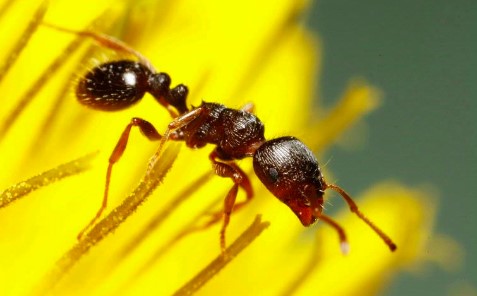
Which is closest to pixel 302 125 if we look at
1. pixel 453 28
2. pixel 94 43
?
pixel 453 28

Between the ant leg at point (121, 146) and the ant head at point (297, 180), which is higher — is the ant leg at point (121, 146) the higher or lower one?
the lower one

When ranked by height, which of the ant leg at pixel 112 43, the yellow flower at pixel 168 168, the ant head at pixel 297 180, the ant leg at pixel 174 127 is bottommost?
the yellow flower at pixel 168 168

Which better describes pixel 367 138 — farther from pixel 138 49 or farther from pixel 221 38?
pixel 138 49

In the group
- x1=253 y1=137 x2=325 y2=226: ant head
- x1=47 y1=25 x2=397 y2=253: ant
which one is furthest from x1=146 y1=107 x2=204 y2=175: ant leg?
x1=253 y1=137 x2=325 y2=226: ant head

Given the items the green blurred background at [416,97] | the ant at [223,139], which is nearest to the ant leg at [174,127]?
the ant at [223,139]

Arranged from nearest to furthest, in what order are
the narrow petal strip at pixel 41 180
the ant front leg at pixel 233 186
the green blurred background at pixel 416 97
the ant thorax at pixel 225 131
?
the narrow petal strip at pixel 41 180 → the ant front leg at pixel 233 186 → the ant thorax at pixel 225 131 → the green blurred background at pixel 416 97

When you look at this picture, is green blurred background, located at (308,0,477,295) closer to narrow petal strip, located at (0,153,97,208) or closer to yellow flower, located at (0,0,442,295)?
yellow flower, located at (0,0,442,295)

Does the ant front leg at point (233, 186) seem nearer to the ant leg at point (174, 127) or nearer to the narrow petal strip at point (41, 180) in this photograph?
the ant leg at point (174, 127)
